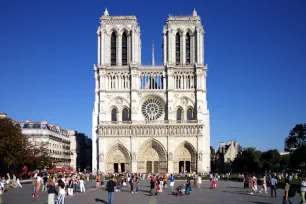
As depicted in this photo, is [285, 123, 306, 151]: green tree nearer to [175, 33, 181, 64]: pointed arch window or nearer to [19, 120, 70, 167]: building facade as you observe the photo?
[175, 33, 181, 64]: pointed arch window

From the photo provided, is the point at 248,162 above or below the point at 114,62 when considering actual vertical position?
below

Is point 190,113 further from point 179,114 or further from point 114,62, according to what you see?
point 114,62

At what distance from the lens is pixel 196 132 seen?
252ft

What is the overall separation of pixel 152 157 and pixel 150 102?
358 inches

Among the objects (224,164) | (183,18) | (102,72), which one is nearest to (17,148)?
(102,72)

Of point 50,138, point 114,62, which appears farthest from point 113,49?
point 50,138

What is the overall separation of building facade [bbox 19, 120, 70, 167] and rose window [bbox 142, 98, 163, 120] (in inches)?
667

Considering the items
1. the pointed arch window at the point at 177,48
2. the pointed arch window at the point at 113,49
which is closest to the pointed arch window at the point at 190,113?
the pointed arch window at the point at 177,48

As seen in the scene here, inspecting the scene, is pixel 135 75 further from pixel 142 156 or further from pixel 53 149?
pixel 53 149

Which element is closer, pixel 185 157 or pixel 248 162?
pixel 185 157

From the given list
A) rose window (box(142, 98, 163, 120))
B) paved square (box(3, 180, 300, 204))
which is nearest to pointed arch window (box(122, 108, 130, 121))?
rose window (box(142, 98, 163, 120))

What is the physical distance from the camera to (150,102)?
80000mm

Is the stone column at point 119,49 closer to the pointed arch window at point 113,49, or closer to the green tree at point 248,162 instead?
the pointed arch window at point 113,49

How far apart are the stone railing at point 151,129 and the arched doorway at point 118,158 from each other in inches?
95.1
